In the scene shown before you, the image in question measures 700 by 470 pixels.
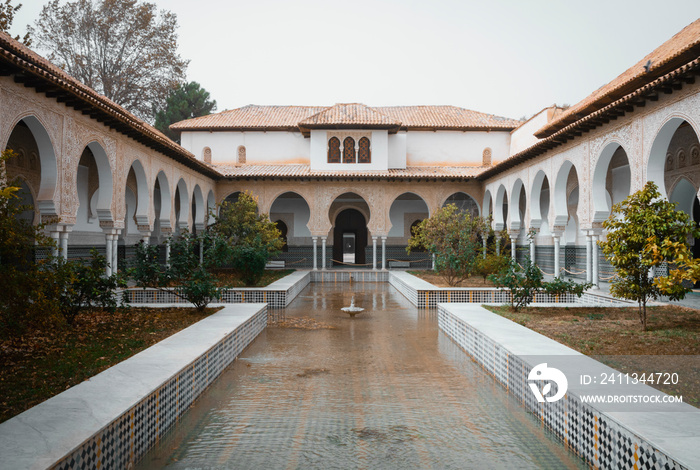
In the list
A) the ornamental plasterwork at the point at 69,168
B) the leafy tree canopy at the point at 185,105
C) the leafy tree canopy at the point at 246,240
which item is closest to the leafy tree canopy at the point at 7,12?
the ornamental plasterwork at the point at 69,168

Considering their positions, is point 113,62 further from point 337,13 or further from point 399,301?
point 399,301

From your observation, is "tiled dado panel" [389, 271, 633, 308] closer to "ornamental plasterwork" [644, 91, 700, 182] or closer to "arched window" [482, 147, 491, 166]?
"ornamental plasterwork" [644, 91, 700, 182]

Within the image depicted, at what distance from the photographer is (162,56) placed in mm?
26375

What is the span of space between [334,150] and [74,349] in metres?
17.1

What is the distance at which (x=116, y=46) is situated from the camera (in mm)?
25031

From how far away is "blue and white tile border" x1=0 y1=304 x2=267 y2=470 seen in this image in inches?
116

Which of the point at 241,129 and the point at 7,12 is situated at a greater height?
the point at 7,12

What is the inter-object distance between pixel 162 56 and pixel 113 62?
2.38 metres

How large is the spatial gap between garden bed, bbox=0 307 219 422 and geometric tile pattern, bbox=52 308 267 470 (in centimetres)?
87

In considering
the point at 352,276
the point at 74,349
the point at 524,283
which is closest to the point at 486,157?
the point at 352,276

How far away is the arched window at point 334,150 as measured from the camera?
22406 mm

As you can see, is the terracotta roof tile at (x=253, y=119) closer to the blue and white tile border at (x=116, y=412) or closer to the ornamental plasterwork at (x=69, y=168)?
the ornamental plasterwork at (x=69, y=168)

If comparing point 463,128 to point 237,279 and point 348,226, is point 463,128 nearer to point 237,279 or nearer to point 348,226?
point 348,226

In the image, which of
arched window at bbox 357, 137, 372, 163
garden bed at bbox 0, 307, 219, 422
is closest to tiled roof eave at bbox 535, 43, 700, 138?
arched window at bbox 357, 137, 372, 163
